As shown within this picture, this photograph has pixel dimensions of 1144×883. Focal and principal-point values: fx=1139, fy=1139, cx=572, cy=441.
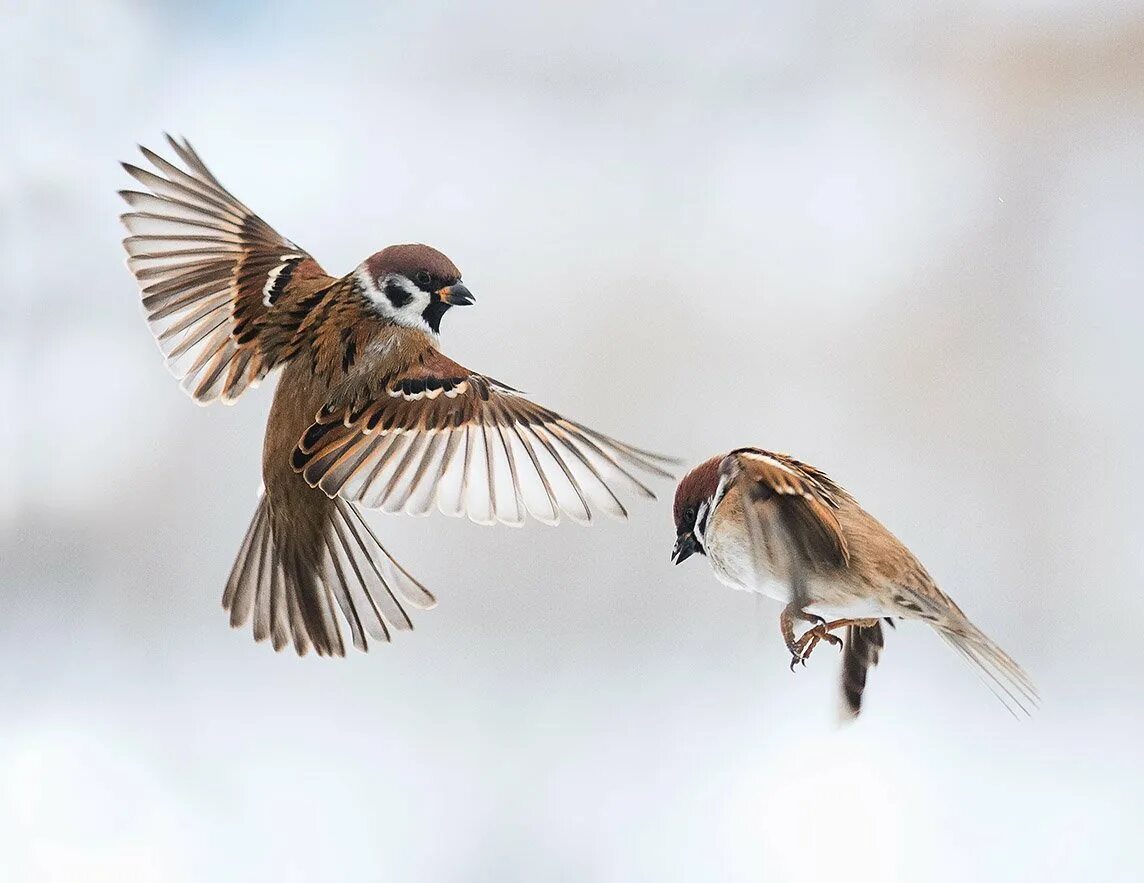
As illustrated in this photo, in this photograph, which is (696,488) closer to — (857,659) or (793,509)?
(793,509)

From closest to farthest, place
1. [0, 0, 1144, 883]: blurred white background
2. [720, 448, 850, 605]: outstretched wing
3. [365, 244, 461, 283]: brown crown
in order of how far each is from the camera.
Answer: [720, 448, 850, 605]: outstretched wing
[365, 244, 461, 283]: brown crown
[0, 0, 1144, 883]: blurred white background

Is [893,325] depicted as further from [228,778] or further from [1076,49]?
[228,778]

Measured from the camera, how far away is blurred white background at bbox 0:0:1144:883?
101cm

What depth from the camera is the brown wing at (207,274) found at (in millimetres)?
793

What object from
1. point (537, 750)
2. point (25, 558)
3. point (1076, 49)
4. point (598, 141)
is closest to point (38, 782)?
point (25, 558)

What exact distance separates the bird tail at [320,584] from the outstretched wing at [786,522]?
250 millimetres

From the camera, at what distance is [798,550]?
63 centimetres

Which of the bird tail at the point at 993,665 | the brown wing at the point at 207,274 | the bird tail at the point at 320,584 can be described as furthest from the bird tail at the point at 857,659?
the brown wing at the point at 207,274

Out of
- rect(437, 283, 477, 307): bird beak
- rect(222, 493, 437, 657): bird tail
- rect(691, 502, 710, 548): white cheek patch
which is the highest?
rect(437, 283, 477, 307): bird beak

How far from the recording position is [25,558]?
3.84 feet

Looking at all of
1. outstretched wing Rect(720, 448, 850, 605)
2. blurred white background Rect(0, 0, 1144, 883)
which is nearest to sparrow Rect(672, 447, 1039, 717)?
outstretched wing Rect(720, 448, 850, 605)

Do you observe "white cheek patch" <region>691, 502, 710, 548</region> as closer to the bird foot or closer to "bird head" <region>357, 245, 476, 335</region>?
the bird foot

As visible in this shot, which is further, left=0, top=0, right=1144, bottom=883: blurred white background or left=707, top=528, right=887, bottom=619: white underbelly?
left=0, top=0, right=1144, bottom=883: blurred white background

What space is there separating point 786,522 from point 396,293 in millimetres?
287
